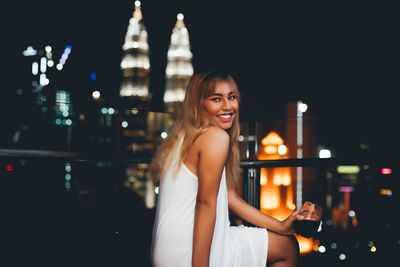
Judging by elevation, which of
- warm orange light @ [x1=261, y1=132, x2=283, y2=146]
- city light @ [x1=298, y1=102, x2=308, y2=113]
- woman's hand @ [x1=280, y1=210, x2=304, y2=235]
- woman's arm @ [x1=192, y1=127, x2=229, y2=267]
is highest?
city light @ [x1=298, y1=102, x2=308, y2=113]

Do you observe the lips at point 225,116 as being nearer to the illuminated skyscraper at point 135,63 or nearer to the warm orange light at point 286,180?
the warm orange light at point 286,180

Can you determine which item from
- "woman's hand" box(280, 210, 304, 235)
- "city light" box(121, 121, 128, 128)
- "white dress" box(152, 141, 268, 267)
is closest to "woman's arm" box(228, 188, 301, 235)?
"woman's hand" box(280, 210, 304, 235)

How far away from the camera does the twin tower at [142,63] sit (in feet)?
171

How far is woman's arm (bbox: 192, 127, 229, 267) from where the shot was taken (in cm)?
131

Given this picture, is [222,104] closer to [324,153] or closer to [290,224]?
[290,224]

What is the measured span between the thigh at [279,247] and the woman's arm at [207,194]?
0.36m

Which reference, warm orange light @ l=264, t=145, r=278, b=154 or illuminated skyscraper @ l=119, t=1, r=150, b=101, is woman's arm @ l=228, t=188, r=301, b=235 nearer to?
warm orange light @ l=264, t=145, r=278, b=154

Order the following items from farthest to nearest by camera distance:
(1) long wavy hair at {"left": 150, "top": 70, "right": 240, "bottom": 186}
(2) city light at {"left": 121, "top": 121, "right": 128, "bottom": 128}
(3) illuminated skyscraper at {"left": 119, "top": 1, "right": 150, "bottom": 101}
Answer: (3) illuminated skyscraper at {"left": 119, "top": 1, "right": 150, "bottom": 101} < (2) city light at {"left": 121, "top": 121, "right": 128, "bottom": 128} < (1) long wavy hair at {"left": 150, "top": 70, "right": 240, "bottom": 186}

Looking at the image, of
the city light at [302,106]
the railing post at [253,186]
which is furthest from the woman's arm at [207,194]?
the city light at [302,106]

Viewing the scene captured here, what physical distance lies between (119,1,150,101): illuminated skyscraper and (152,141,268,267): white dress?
5541 cm

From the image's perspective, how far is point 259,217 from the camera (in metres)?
1.71

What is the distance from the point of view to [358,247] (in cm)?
266

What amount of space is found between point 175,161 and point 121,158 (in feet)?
4.67

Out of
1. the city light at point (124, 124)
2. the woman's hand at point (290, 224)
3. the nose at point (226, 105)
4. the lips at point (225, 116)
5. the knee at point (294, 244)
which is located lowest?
the knee at point (294, 244)
